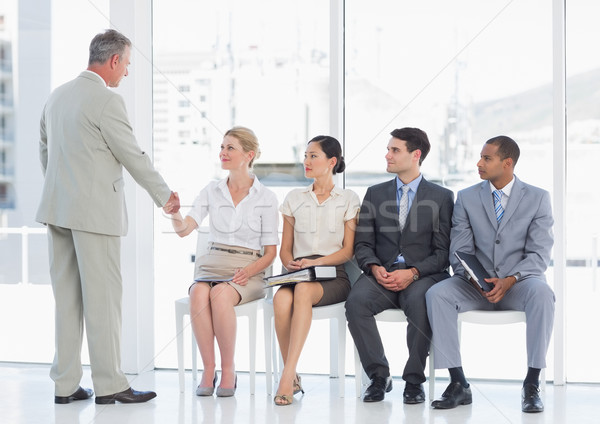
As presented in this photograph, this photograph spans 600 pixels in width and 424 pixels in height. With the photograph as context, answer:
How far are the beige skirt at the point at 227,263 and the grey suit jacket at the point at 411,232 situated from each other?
477 mm

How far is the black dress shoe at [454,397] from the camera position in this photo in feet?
9.80

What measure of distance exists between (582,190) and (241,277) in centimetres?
169

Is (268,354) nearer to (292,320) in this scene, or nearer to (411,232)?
(292,320)

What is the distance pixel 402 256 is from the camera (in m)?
3.32

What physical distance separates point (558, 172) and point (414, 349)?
1.13 meters

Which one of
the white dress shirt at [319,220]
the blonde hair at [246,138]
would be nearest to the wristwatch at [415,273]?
the white dress shirt at [319,220]

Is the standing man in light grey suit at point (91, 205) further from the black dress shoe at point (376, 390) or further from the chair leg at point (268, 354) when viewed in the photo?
the black dress shoe at point (376, 390)

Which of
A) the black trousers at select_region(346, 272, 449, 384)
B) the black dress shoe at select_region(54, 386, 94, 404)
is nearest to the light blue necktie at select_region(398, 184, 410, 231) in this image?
the black trousers at select_region(346, 272, 449, 384)

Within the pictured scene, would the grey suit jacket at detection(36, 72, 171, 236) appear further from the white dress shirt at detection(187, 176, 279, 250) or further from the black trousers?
the black trousers

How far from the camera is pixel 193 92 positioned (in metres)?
3.87

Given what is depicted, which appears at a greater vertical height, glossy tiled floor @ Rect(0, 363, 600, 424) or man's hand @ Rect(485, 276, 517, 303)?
man's hand @ Rect(485, 276, 517, 303)

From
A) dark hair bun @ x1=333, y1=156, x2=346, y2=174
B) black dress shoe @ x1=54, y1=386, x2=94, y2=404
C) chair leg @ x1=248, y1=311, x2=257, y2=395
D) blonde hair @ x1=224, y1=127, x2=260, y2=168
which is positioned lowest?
black dress shoe @ x1=54, y1=386, x2=94, y2=404

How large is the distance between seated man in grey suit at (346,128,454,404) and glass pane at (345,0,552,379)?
333mm

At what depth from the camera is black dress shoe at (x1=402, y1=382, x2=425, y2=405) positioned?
3094 millimetres
